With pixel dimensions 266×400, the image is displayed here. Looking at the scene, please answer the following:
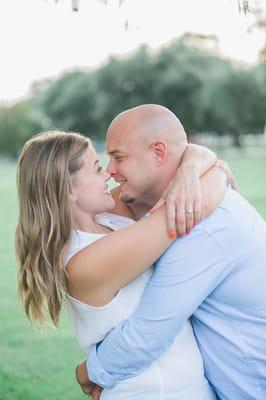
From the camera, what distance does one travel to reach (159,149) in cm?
192

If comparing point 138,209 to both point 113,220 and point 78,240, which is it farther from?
point 78,240

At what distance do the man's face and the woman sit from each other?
47mm

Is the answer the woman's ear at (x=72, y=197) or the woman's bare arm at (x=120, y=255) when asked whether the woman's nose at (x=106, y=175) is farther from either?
the woman's bare arm at (x=120, y=255)

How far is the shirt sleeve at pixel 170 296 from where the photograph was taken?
1.71 metres

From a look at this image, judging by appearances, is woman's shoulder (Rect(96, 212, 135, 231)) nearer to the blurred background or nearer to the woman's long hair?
the woman's long hair

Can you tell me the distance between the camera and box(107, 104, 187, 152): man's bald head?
1928 millimetres

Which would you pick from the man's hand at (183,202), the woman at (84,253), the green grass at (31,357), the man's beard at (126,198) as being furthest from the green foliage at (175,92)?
the man's hand at (183,202)

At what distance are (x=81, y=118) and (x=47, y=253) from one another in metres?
42.4

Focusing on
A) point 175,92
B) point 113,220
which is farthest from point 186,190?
point 175,92

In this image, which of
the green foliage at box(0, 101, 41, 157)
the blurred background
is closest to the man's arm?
the blurred background

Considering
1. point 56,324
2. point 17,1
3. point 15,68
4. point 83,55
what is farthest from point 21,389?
point 83,55

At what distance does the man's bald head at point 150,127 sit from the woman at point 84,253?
0.36 feet

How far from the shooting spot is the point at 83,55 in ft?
127

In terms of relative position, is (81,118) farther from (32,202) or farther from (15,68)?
(32,202)
